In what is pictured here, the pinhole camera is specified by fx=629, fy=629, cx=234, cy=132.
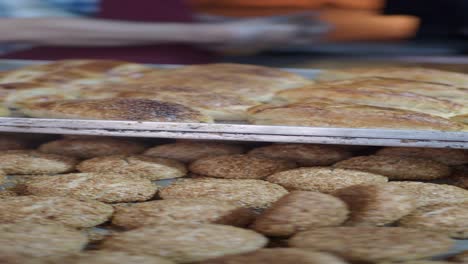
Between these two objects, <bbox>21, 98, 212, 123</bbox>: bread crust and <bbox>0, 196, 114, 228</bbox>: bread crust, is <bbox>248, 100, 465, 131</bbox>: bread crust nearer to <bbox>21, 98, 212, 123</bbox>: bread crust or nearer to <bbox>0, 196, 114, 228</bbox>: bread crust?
<bbox>21, 98, 212, 123</bbox>: bread crust

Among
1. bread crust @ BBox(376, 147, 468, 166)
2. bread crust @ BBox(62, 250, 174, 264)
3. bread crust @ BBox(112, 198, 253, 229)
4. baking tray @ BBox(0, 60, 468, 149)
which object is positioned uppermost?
baking tray @ BBox(0, 60, 468, 149)

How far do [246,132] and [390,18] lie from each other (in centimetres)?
41

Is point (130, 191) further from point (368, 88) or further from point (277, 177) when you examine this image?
point (368, 88)

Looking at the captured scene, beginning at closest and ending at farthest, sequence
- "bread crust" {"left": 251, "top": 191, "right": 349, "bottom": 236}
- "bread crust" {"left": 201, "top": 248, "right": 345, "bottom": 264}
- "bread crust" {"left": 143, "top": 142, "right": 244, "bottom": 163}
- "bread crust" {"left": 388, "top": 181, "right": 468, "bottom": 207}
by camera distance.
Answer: "bread crust" {"left": 201, "top": 248, "right": 345, "bottom": 264}
"bread crust" {"left": 251, "top": 191, "right": 349, "bottom": 236}
"bread crust" {"left": 388, "top": 181, "right": 468, "bottom": 207}
"bread crust" {"left": 143, "top": 142, "right": 244, "bottom": 163}

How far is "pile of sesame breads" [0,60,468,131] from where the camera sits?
118cm

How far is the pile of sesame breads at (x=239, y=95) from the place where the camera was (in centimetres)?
118

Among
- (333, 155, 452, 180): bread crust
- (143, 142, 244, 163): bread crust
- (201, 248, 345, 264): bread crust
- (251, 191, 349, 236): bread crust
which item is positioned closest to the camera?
(201, 248, 345, 264): bread crust

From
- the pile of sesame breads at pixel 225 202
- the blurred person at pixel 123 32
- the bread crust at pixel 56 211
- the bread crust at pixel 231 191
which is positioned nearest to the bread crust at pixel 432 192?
the pile of sesame breads at pixel 225 202

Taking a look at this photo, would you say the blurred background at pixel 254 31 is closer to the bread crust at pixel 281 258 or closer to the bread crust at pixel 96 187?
the bread crust at pixel 96 187

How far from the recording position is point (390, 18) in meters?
1.28

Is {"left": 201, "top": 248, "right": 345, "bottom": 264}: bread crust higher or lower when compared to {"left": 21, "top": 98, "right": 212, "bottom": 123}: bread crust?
lower

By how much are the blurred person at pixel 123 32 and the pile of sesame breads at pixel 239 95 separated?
1.6 inches

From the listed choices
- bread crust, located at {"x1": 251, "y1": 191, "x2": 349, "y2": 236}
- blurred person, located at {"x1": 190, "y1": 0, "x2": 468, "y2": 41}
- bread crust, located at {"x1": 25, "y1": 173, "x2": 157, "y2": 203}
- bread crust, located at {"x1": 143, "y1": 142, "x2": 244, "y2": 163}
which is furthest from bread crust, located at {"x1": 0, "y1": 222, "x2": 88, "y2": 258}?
blurred person, located at {"x1": 190, "y1": 0, "x2": 468, "y2": 41}

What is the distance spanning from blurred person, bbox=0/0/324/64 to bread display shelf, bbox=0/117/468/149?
0.27 meters
